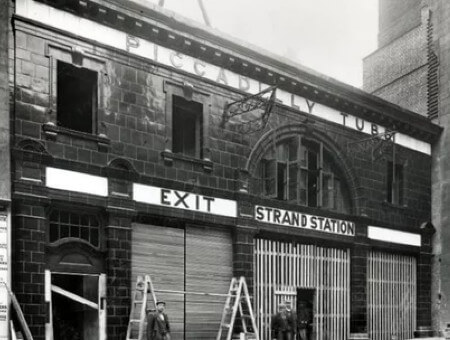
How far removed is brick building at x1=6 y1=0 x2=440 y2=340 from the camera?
15.7 metres

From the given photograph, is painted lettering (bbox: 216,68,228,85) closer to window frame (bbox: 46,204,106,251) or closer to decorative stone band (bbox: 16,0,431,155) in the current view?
decorative stone band (bbox: 16,0,431,155)

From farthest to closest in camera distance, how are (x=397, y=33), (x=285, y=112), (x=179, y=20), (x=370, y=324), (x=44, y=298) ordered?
1. (x=397, y=33)
2. (x=370, y=324)
3. (x=285, y=112)
4. (x=179, y=20)
5. (x=44, y=298)

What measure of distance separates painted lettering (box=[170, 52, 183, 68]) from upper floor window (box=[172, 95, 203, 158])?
0.95m

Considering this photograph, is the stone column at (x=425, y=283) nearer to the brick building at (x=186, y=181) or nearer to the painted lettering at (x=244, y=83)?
the brick building at (x=186, y=181)

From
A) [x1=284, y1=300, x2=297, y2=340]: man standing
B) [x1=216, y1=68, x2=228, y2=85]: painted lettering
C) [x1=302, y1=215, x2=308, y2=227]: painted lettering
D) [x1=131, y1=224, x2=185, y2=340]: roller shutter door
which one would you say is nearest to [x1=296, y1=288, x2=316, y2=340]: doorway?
[x1=284, y1=300, x2=297, y2=340]: man standing

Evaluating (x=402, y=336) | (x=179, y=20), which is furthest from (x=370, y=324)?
(x=179, y=20)

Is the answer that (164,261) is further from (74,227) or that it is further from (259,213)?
(259,213)

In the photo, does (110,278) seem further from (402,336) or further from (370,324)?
(402,336)

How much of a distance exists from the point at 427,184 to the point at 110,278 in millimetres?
15455

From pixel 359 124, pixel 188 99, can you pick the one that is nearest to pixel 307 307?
pixel 359 124

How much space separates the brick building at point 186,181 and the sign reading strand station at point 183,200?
0.13 ft

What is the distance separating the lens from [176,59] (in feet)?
61.7

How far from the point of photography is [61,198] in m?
15.7

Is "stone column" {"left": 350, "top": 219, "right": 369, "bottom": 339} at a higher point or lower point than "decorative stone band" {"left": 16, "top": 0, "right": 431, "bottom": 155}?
lower
